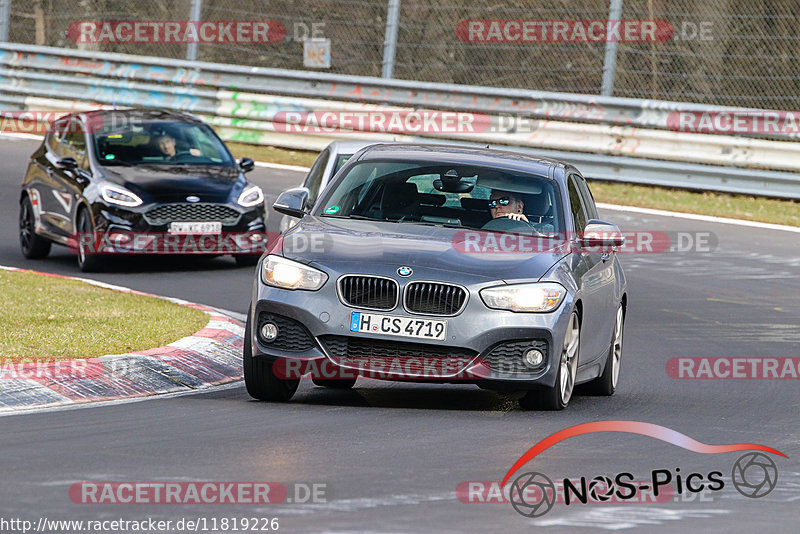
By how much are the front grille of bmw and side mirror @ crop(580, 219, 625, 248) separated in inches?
54.8

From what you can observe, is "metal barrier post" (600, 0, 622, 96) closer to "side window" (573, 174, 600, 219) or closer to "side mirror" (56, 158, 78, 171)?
"side mirror" (56, 158, 78, 171)

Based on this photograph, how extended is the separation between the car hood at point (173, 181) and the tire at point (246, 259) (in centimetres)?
75

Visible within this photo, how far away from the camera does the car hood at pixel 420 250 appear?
8.73 m

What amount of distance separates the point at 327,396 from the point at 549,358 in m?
1.49

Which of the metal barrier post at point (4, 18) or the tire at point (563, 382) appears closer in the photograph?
the tire at point (563, 382)

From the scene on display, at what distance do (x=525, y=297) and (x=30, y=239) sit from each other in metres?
9.43

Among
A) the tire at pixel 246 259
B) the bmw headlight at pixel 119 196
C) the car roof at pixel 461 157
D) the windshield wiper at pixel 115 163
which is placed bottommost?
the tire at pixel 246 259

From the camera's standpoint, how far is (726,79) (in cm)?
2577

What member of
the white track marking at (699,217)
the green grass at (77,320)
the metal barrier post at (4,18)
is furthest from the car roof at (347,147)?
the metal barrier post at (4,18)

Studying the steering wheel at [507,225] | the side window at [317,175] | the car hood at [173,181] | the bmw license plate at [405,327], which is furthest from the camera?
the car hood at [173,181]

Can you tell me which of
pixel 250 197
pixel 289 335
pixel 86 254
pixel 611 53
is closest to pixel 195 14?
pixel 611 53

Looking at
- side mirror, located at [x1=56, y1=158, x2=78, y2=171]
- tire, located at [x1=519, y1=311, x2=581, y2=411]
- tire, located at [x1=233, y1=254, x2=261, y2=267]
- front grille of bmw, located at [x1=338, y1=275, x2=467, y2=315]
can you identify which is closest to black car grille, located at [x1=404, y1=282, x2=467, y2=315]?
front grille of bmw, located at [x1=338, y1=275, x2=467, y2=315]

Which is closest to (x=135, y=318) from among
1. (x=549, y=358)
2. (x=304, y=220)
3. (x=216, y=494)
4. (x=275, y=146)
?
(x=304, y=220)

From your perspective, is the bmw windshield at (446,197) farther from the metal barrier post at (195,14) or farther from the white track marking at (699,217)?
the metal barrier post at (195,14)
